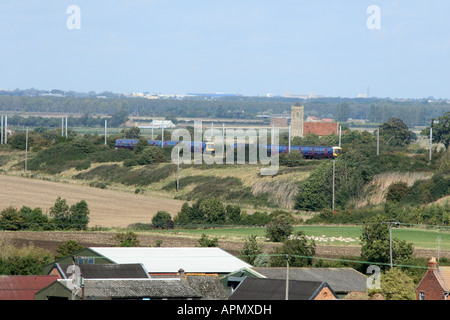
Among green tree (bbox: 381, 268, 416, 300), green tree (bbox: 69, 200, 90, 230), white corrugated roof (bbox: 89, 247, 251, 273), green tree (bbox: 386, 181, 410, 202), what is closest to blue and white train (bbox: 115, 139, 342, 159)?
green tree (bbox: 386, 181, 410, 202)

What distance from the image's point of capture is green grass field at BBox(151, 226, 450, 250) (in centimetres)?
4193

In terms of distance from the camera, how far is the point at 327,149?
77.6 metres

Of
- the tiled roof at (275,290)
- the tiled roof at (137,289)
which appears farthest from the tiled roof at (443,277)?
Result: the tiled roof at (137,289)

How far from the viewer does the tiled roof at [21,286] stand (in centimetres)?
2227

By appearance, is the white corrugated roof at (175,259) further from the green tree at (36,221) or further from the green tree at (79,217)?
the green tree at (79,217)

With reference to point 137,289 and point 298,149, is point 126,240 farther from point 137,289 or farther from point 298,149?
point 298,149

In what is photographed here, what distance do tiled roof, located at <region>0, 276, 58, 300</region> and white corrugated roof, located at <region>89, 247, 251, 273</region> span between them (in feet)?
15.7

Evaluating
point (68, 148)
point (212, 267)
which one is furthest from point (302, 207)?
point (68, 148)

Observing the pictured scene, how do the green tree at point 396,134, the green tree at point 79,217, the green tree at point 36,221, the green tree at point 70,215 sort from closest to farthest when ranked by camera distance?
the green tree at point 36,221 → the green tree at point 79,217 → the green tree at point 70,215 → the green tree at point 396,134

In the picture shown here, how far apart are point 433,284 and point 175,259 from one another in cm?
1037

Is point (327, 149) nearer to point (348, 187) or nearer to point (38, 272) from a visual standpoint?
point (348, 187)

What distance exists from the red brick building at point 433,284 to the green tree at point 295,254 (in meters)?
8.00

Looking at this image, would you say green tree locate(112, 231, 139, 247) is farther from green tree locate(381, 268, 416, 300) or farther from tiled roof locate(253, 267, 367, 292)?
green tree locate(381, 268, 416, 300)
